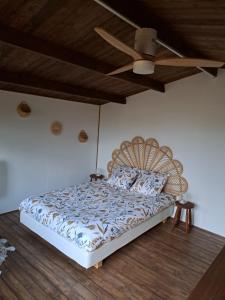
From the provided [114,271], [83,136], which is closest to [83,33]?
[114,271]

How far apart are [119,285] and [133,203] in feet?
4.33

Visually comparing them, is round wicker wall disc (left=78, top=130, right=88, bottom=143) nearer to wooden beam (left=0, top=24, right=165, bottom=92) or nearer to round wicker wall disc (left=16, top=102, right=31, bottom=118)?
round wicker wall disc (left=16, top=102, right=31, bottom=118)

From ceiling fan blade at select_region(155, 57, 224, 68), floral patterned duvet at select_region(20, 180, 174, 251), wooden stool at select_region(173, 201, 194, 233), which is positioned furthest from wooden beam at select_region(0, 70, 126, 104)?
wooden stool at select_region(173, 201, 194, 233)

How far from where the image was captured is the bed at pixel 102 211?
257 cm

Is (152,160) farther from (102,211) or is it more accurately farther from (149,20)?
(149,20)

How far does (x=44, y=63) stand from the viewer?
2.96 m

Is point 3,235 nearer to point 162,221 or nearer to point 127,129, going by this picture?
point 162,221

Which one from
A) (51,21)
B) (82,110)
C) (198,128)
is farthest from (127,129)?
(51,21)

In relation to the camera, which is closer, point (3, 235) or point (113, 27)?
point (113, 27)

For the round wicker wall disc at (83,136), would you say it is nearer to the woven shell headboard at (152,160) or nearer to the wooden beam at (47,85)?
the woven shell headboard at (152,160)

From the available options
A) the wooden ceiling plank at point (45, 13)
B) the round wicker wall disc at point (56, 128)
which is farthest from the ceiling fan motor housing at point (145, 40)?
the round wicker wall disc at point (56, 128)

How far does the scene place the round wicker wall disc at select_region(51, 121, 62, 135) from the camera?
14.6 feet

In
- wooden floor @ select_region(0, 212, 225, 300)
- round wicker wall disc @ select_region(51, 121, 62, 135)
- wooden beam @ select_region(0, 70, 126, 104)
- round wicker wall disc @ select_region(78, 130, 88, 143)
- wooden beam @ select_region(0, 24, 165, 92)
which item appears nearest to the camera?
wooden beam @ select_region(0, 24, 165, 92)

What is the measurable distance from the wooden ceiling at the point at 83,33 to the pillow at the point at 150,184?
173 cm
